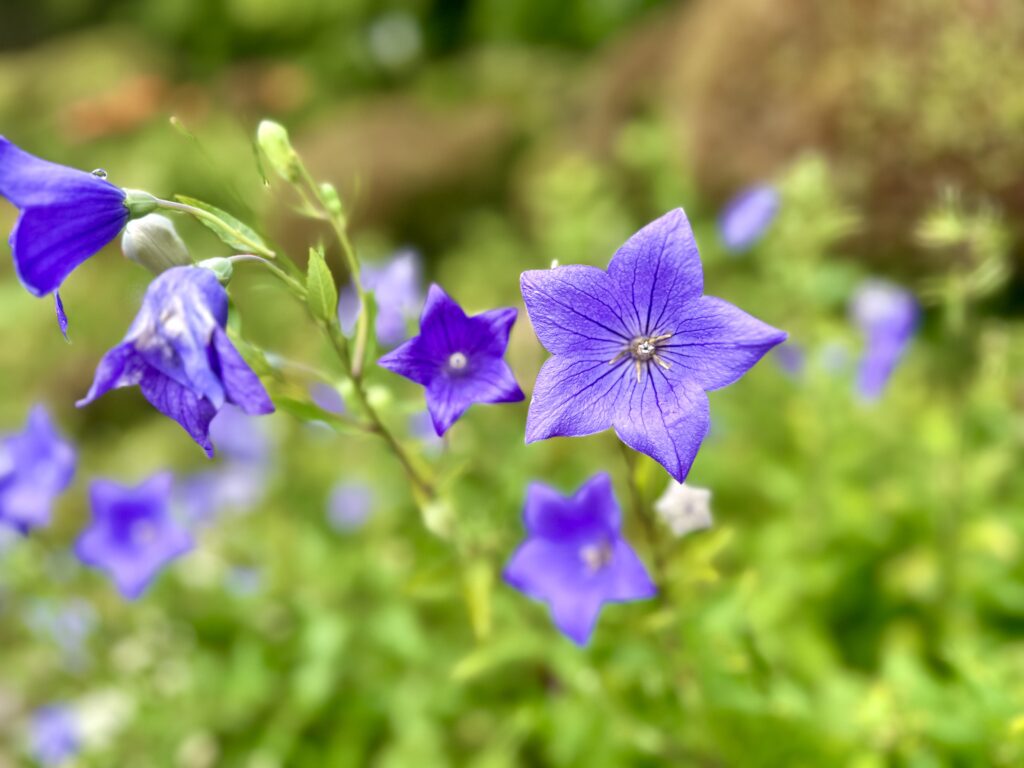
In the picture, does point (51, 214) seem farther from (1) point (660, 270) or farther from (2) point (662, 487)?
(2) point (662, 487)

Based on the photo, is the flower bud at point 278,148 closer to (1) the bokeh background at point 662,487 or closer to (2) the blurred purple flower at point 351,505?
(1) the bokeh background at point 662,487

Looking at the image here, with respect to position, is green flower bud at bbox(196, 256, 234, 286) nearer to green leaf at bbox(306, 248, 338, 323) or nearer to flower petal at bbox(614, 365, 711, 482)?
green leaf at bbox(306, 248, 338, 323)

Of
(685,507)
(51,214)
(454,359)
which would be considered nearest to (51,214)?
(51,214)

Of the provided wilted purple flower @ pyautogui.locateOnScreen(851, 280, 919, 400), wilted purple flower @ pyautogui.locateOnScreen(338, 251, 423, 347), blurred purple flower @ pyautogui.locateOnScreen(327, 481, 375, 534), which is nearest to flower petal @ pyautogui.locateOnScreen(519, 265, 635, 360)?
wilted purple flower @ pyautogui.locateOnScreen(338, 251, 423, 347)

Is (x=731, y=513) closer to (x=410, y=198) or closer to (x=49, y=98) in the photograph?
(x=410, y=198)

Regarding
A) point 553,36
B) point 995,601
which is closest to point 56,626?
point 995,601

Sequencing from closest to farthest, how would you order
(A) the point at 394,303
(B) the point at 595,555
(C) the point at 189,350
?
(C) the point at 189,350
(B) the point at 595,555
(A) the point at 394,303
